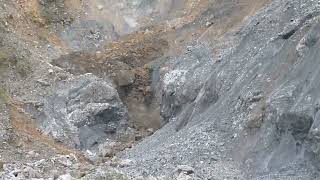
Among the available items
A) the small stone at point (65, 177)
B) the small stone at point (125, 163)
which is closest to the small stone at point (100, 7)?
the small stone at point (125, 163)

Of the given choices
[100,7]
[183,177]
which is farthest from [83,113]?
[183,177]

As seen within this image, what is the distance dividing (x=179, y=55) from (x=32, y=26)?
7.20 m

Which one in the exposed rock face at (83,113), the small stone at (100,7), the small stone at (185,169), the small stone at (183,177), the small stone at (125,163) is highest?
the small stone at (100,7)

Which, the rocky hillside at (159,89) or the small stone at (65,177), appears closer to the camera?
the small stone at (65,177)

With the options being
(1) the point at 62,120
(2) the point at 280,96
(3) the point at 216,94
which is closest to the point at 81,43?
(1) the point at 62,120

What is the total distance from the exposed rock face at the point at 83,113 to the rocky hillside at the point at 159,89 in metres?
0.05

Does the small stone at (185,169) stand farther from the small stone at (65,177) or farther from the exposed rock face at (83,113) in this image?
the exposed rock face at (83,113)

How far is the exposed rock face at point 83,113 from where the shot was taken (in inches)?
880

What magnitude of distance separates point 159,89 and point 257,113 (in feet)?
31.8

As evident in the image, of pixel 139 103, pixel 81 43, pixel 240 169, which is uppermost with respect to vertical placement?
pixel 81 43

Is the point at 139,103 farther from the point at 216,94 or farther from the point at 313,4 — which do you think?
the point at 313,4

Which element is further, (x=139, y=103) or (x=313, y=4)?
(x=139, y=103)

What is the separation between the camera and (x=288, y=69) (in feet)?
53.5

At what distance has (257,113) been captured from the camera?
52.9 feet
